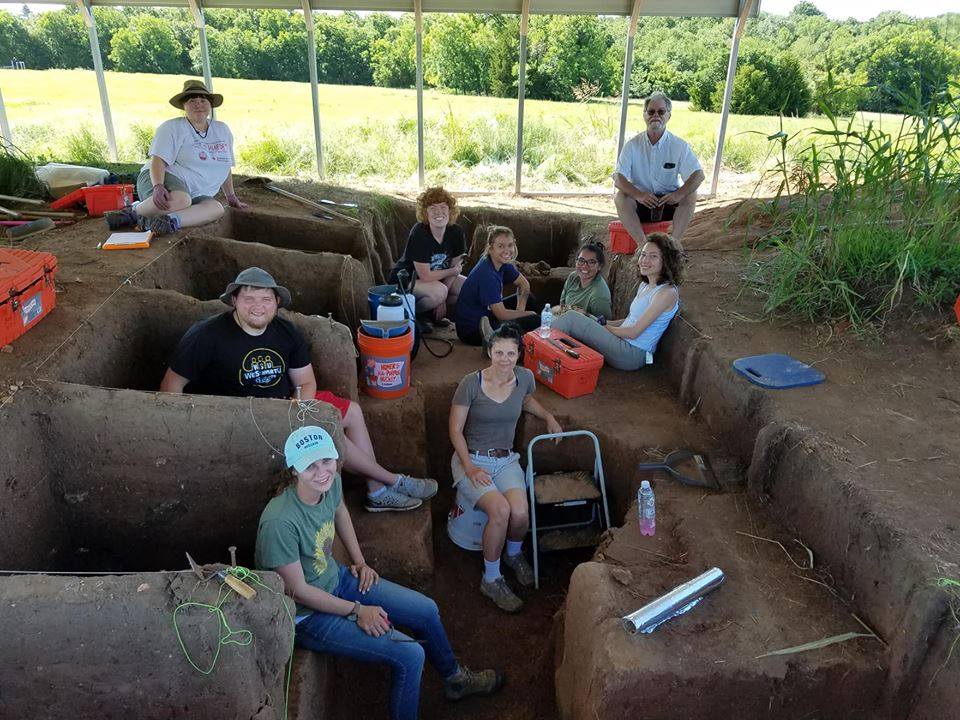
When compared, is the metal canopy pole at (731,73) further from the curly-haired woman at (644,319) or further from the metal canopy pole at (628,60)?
the curly-haired woman at (644,319)

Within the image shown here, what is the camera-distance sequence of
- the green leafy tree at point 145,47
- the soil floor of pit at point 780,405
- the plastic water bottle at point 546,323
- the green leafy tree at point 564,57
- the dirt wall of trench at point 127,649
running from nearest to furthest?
the dirt wall of trench at point 127,649, the soil floor of pit at point 780,405, the plastic water bottle at point 546,323, the green leafy tree at point 564,57, the green leafy tree at point 145,47

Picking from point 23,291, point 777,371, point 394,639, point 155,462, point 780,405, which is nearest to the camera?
point 394,639

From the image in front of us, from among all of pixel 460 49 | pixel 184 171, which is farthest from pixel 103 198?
pixel 460 49

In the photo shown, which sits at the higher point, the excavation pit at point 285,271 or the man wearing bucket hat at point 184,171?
the man wearing bucket hat at point 184,171

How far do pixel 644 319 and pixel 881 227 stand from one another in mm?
1955

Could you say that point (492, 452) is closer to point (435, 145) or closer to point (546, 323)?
point (546, 323)

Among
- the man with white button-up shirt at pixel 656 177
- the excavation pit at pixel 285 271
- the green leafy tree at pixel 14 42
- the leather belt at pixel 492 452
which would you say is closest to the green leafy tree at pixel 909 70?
the man with white button-up shirt at pixel 656 177

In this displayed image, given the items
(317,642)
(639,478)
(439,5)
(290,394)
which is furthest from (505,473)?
(439,5)

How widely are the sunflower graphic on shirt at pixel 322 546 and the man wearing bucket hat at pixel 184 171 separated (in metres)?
3.97

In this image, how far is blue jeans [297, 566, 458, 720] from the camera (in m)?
3.49

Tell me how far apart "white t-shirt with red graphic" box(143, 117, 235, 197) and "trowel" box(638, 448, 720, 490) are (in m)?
5.04

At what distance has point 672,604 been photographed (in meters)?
3.42

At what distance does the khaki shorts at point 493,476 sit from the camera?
488 centimetres

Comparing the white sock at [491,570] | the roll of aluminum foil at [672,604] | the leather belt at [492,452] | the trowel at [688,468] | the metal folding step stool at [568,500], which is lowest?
the white sock at [491,570]
